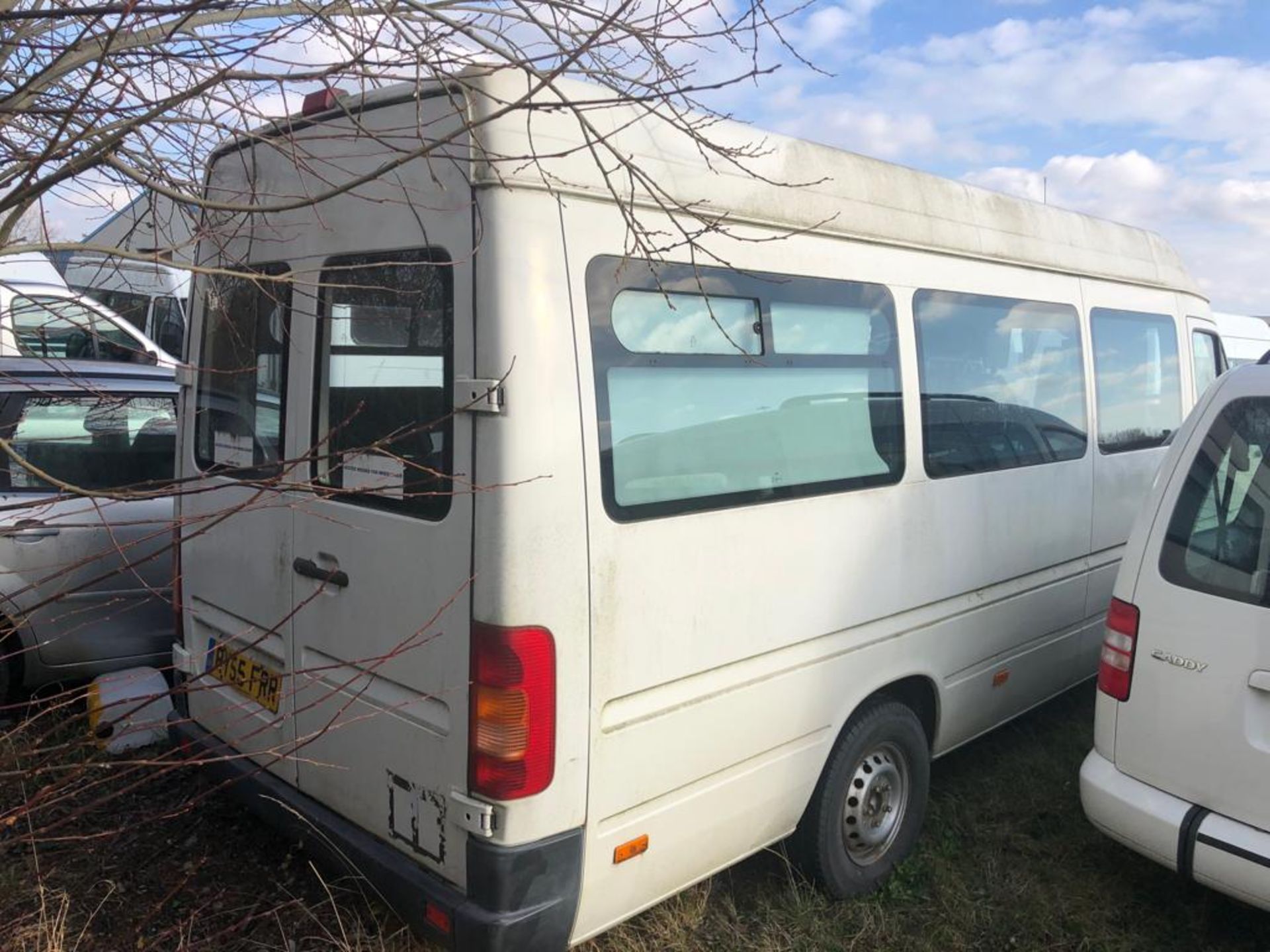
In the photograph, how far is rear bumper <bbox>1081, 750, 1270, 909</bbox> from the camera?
2836mm

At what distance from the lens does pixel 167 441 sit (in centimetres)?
505

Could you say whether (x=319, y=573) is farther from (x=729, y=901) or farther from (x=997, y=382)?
(x=997, y=382)

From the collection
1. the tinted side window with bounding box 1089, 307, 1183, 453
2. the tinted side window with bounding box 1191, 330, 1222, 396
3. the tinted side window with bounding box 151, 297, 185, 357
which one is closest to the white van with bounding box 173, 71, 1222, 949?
the tinted side window with bounding box 1089, 307, 1183, 453

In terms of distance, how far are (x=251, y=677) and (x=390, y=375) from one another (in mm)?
1209

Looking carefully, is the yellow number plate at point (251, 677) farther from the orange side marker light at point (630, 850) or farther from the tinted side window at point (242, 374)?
the orange side marker light at point (630, 850)

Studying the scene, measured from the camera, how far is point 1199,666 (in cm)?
296

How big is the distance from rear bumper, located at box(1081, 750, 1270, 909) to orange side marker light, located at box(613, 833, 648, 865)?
157 cm

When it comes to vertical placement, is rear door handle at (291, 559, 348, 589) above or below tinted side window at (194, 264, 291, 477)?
below

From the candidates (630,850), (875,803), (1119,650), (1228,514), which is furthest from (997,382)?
(630,850)

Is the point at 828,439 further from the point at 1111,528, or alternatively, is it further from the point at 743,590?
the point at 1111,528

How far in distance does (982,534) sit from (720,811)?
5.25ft

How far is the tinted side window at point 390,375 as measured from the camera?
2.53 metres

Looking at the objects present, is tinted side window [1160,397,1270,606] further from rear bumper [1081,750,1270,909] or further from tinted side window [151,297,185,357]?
tinted side window [151,297,185,357]

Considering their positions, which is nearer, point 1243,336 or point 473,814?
point 473,814
